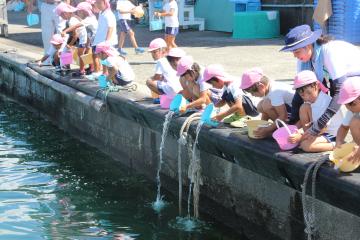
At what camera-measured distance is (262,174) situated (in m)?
6.18

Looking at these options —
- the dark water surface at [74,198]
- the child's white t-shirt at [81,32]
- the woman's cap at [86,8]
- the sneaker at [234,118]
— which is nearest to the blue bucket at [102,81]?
the dark water surface at [74,198]

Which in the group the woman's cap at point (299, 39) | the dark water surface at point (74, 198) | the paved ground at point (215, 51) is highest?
the woman's cap at point (299, 39)

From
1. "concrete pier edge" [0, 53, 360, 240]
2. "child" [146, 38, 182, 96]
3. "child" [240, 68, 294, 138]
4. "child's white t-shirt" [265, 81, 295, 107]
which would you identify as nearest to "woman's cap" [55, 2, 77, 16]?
"concrete pier edge" [0, 53, 360, 240]

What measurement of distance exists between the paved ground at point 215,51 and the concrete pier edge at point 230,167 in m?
1.22

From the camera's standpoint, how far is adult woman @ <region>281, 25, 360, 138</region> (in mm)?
5590

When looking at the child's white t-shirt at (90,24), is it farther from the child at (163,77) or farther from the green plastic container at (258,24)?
the green plastic container at (258,24)

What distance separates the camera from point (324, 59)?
5848 millimetres

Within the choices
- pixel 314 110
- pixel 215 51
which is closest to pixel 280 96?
pixel 314 110

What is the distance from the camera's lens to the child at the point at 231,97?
6.86 m

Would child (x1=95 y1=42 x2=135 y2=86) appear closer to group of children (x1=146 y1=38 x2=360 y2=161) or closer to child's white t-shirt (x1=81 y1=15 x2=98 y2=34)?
group of children (x1=146 y1=38 x2=360 y2=161)

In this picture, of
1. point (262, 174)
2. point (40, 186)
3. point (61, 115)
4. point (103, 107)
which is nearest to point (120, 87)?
point (103, 107)

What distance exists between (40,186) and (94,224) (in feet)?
5.47

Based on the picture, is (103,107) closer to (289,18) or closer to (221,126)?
(221,126)

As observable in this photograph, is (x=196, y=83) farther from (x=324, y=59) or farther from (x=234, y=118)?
(x=324, y=59)
